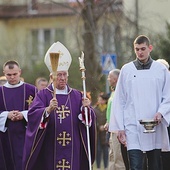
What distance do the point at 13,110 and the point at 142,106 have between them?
246cm

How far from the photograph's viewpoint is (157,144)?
1249 cm

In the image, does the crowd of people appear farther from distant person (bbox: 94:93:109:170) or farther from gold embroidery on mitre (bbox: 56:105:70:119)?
distant person (bbox: 94:93:109:170)

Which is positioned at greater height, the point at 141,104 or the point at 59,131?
the point at 141,104

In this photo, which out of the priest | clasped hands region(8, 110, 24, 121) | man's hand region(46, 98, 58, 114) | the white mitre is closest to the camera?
man's hand region(46, 98, 58, 114)

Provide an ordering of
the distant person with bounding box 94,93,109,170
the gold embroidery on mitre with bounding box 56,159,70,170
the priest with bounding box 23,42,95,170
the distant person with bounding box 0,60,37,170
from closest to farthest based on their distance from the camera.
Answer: the priest with bounding box 23,42,95,170 < the gold embroidery on mitre with bounding box 56,159,70,170 < the distant person with bounding box 0,60,37,170 < the distant person with bounding box 94,93,109,170

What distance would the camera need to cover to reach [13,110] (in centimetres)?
1387

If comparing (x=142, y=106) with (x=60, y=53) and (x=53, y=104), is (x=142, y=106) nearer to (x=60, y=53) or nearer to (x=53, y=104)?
(x=53, y=104)

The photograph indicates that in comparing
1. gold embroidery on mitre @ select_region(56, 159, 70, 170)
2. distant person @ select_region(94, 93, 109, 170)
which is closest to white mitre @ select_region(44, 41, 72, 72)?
gold embroidery on mitre @ select_region(56, 159, 70, 170)

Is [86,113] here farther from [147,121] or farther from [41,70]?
[41,70]

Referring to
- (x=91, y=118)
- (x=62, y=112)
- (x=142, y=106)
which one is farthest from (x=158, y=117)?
(x=62, y=112)

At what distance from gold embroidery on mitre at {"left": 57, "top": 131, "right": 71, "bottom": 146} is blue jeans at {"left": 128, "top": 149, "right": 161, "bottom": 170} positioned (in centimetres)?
98

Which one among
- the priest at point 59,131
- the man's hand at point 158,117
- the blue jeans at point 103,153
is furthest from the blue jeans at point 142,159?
the blue jeans at point 103,153

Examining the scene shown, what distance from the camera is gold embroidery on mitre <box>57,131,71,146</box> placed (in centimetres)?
1271

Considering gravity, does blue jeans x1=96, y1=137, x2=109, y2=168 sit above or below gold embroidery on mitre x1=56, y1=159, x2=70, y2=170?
below
